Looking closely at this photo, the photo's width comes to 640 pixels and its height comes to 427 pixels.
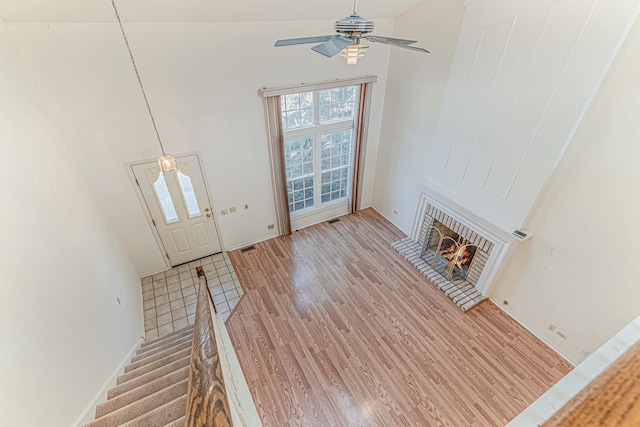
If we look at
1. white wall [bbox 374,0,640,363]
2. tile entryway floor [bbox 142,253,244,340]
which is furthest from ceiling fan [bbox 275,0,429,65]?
tile entryway floor [bbox 142,253,244,340]

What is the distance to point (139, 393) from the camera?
239cm

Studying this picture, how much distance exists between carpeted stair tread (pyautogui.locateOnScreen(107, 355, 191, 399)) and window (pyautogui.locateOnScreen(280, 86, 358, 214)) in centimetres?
358

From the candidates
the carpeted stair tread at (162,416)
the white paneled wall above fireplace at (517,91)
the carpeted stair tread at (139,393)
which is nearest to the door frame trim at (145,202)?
the carpeted stair tread at (139,393)

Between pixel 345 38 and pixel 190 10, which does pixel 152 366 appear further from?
pixel 190 10

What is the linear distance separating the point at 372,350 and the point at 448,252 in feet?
7.37

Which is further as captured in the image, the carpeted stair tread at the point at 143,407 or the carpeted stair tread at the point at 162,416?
the carpeted stair tread at the point at 143,407

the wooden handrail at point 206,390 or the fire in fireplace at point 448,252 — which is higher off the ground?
the wooden handrail at point 206,390

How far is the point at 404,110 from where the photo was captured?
16.8ft

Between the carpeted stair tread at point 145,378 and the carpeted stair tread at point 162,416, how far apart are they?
613mm

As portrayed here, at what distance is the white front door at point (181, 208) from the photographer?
4.37 m

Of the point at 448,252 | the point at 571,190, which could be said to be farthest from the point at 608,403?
the point at 448,252

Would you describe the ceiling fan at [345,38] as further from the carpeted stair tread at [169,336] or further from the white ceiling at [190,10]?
the carpeted stair tread at [169,336]

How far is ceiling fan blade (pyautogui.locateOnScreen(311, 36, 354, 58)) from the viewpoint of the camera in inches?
75.7

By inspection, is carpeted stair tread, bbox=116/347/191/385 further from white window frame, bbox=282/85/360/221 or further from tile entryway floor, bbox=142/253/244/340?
white window frame, bbox=282/85/360/221
